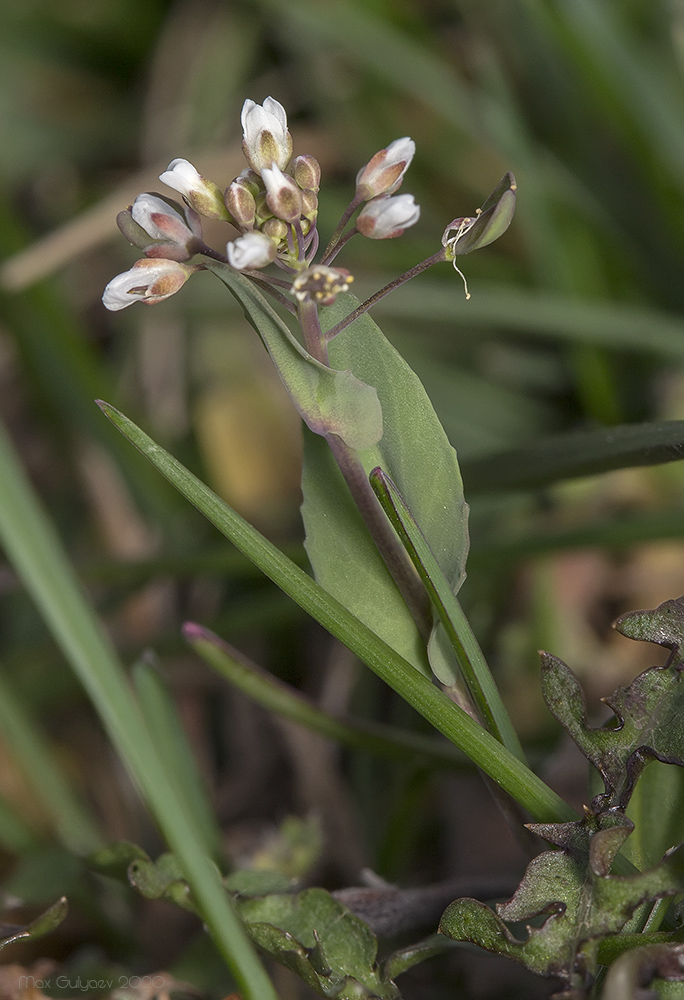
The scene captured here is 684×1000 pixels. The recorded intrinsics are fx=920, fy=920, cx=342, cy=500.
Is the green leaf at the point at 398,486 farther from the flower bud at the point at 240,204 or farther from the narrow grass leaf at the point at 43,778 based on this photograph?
the narrow grass leaf at the point at 43,778

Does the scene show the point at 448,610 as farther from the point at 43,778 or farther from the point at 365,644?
the point at 43,778

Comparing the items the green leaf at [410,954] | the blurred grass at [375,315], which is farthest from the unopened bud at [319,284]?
the blurred grass at [375,315]

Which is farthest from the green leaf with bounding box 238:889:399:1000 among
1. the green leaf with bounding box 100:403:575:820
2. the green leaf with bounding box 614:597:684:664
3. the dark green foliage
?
the green leaf with bounding box 614:597:684:664

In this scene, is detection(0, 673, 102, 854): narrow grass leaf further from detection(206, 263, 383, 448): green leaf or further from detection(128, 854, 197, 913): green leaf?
detection(206, 263, 383, 448): green leaf

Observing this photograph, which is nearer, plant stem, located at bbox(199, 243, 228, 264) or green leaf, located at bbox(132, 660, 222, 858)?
plant stem, located at bbox(199, 243, 228, 264)

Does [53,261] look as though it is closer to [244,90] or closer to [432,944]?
[244,90]

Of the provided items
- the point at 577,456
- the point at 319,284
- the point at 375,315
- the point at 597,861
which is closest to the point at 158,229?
the point at 319,284
